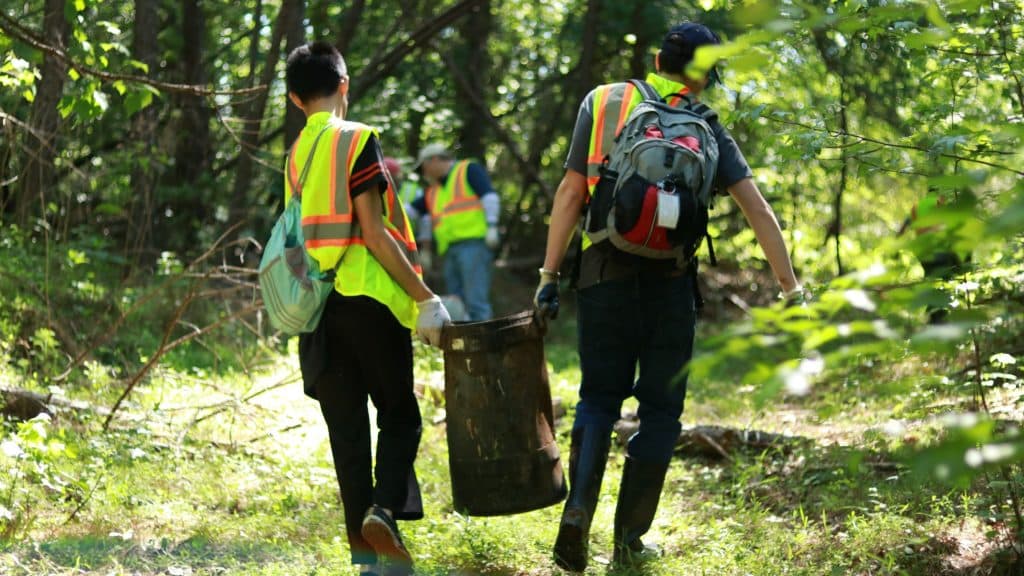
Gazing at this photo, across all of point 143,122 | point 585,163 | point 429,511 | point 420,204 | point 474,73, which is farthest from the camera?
point 474,73

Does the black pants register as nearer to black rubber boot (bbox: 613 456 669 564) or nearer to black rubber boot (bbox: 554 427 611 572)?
black rubber boot (bbox: 554 427 611 572)

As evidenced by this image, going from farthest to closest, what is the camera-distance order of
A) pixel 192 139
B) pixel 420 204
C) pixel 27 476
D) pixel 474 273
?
pixel 192 139
pixel 420 204
pixel 474 273
pixel 27 476

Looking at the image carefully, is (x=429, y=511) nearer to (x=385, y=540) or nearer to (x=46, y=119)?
(x=385, y=540)

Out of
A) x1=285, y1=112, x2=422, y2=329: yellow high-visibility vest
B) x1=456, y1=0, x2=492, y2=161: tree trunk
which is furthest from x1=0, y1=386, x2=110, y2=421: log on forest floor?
x1=456, y1=0, x2=492, y2=161: tree trunk

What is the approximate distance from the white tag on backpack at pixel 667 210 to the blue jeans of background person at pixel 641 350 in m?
0.31

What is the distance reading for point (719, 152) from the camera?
4191mm

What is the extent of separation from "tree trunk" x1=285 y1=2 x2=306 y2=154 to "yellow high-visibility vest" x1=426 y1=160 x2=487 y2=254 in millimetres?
1717

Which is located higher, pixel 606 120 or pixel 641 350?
pixel 606 120

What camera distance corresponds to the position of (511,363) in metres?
4.16

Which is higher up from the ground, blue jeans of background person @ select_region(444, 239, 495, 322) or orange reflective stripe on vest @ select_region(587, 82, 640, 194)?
orange reflective stripe on vest @ select_region(587, 82, 640, 194)

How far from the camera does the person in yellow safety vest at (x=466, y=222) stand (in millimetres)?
10812

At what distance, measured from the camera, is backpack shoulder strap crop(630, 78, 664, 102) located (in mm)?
4141

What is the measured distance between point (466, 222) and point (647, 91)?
6752mm

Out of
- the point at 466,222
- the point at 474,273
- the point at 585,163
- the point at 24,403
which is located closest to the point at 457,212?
the point at 466,222
